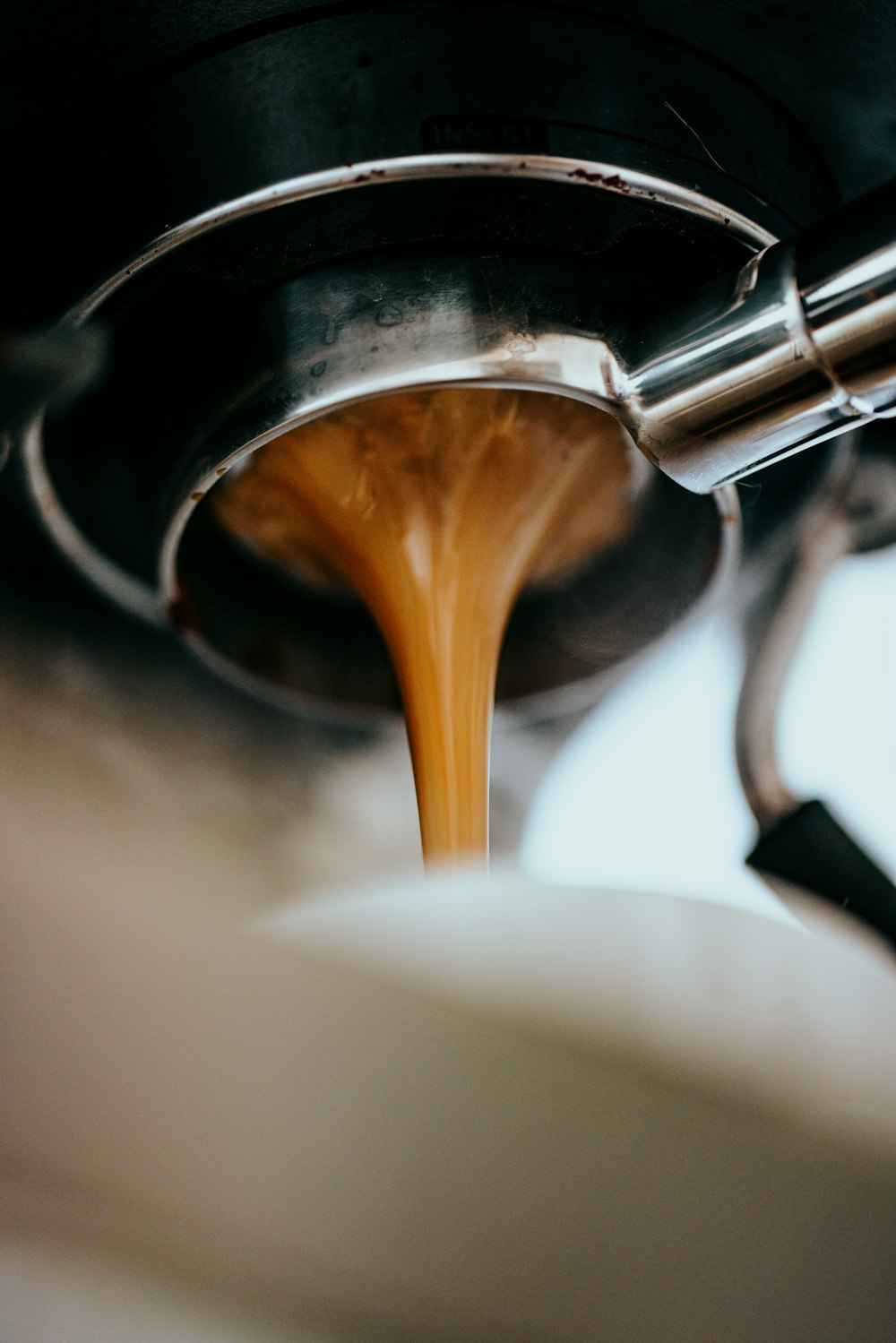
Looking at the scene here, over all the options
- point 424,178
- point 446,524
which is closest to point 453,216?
point 424,178

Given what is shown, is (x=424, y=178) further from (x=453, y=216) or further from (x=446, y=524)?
(x=446, y=524)

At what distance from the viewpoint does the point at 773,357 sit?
8.7 inches

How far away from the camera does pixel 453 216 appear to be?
9.4 inches

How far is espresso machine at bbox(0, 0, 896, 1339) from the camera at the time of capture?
0.23 meters

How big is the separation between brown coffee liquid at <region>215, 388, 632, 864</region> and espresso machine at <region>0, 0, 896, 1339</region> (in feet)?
0.21

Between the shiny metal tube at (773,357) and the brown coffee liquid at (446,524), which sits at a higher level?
the brown coffee liquid at (446,524)

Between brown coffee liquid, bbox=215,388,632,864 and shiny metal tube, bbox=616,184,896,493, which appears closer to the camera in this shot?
shiny metal tube, bbox=616,184,896,493

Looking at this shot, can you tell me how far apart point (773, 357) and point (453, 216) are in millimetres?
70

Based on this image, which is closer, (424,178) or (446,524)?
(424,178)

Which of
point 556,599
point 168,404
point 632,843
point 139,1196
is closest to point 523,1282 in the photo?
point 139,1196

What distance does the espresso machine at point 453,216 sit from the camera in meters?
0.23

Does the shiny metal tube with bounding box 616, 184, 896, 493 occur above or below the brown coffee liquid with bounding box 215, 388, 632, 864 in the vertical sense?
below

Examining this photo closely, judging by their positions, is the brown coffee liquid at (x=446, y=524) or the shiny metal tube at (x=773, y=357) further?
the brown coffee liquid at (x=446, y=524)

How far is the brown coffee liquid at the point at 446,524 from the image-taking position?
326mm
